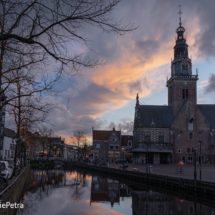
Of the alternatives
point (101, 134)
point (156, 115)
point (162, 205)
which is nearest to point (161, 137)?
point (156, 115)

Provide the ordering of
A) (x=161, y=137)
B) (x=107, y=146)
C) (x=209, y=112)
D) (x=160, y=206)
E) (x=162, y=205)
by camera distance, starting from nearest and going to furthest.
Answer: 1. (x=160, y=206)
2. (x=162, y=205)
3. (x=161, y=137)
4. (x=209, y=112)
5. (x=107, y=146)

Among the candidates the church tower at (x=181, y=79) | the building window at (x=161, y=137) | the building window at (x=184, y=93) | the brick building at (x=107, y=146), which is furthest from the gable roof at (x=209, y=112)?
the brick building at (x=107, y=146)

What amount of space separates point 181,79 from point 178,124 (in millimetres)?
13457

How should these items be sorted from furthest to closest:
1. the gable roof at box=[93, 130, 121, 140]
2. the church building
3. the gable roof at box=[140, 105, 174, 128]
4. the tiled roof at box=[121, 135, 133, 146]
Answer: the tiled roof at box=[121, 135, 133, 146]
the gable roof at box=[93, 130, 121, 140]
the gable roof at box=[140, 105, 174, 128]
the church building

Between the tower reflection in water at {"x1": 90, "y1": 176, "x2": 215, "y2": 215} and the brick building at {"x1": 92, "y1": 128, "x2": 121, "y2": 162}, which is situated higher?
the brick building at {"x1": 92, "y1": 128, "x2": 121, "y2": 162}

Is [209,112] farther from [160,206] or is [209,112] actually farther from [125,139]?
[160,206]

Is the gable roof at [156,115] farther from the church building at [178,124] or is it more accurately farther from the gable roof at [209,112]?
the gable roof at [209,112]

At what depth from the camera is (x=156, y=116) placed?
7056 cm

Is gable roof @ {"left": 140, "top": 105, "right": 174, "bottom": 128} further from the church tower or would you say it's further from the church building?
the church tower

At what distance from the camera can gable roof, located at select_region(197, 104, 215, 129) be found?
68975mm

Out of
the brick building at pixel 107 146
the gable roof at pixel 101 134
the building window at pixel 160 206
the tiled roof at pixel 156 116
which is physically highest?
the tiled roof at pixel 156 116

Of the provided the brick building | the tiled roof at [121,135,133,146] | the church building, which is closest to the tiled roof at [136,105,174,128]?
the church building

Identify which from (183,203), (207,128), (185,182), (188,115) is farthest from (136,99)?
(183,203)

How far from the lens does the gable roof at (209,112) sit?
6897 cm
